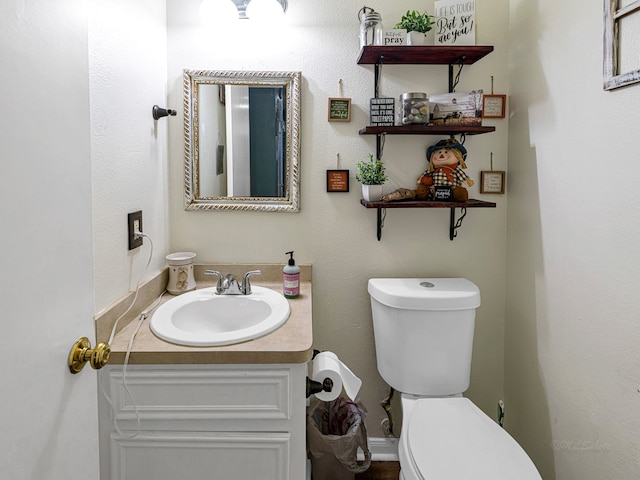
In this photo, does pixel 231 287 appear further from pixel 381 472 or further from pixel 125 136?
pixel 381 472

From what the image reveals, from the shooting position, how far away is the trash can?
5.21 feet

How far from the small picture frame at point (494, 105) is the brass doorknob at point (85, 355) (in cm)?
165

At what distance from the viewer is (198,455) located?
4.06 ft

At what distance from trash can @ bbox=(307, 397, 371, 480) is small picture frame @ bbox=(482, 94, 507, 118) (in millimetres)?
1298

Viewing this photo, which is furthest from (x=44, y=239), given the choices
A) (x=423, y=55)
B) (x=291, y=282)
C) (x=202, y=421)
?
(x=423, y=55)

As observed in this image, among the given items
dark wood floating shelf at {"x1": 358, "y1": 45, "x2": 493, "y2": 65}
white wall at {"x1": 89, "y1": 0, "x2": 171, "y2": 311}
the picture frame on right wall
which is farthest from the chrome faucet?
the picture frame on right wall

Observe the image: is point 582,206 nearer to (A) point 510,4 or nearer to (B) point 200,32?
(A) point 510,4

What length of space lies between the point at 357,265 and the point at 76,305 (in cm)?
128

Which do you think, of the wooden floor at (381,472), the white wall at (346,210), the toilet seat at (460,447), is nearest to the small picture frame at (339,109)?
the white wall at (346,210)

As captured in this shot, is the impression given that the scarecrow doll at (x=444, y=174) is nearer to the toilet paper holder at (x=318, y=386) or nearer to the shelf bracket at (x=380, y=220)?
the shelf bracket at (x=380, y=220)

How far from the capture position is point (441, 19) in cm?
176

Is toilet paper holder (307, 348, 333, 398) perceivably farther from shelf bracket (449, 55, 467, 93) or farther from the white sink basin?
shelf bracket (449, 55, 467, 93)

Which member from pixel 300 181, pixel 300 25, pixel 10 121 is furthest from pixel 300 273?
pixel 10 121

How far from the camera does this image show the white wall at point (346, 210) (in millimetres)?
1787
